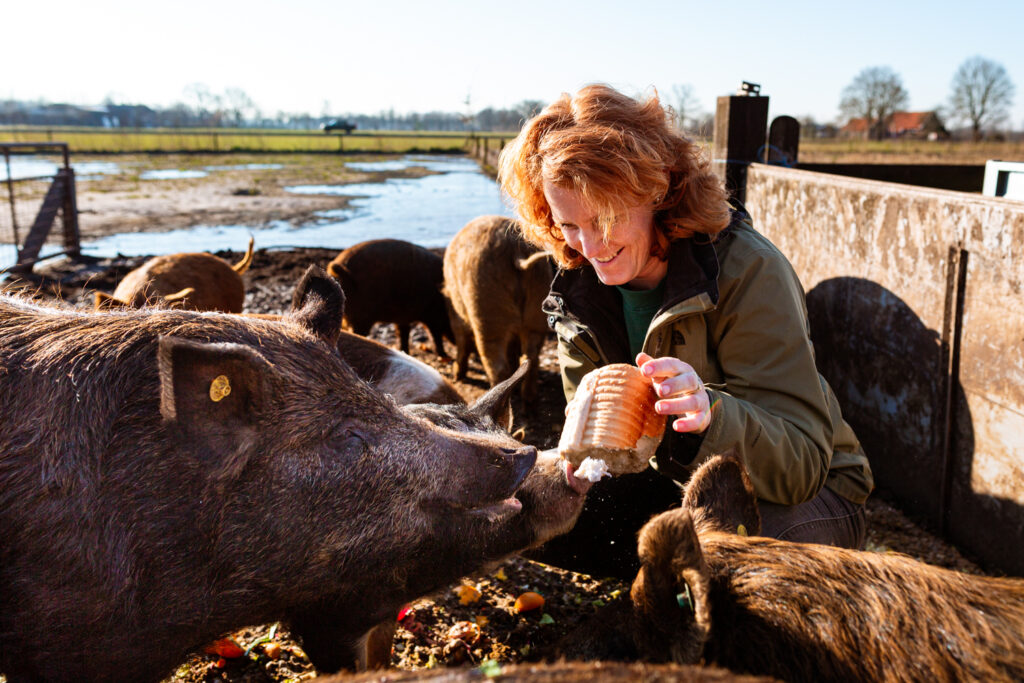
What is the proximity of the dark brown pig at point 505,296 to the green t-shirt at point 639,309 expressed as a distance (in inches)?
129

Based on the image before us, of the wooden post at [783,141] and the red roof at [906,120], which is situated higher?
the red roof at [906,120]

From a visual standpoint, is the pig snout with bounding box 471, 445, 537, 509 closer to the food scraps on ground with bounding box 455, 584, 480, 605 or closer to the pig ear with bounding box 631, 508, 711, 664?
the pig ear with bounding box 631, 508, 711, 664

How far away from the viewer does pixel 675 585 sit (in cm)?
163

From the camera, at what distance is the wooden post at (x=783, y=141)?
22.2ft

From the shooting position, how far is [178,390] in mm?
1947

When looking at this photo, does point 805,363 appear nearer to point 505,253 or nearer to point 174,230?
point 505,253

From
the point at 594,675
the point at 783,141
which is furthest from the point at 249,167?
the point at 594,675

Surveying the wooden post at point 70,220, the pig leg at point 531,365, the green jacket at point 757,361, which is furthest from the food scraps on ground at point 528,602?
the wooden post at point 70,220

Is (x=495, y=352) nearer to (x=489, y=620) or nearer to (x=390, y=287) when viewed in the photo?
(x=390, y=287)

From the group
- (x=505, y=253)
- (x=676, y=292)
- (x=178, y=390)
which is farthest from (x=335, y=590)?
(x=505, y=253)

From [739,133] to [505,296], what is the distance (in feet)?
7.70

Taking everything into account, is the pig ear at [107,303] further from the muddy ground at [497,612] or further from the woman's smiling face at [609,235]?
the woman's smiling face at [609,235]

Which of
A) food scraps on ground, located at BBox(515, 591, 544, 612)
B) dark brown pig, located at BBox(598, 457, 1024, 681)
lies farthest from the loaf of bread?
food scraps on ground, located at BBox(515, 591, 544, 612)

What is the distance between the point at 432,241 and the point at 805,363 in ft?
38.7
